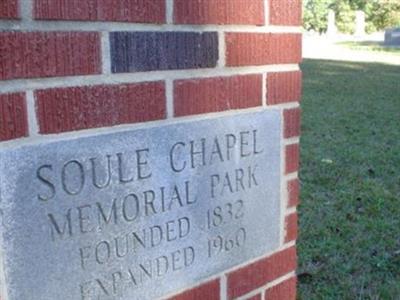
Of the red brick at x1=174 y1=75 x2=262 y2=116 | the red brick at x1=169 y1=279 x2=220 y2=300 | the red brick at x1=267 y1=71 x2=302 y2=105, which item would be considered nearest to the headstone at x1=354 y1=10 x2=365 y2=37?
the red brick at x1=267 y1=71 x2=302 y2=105

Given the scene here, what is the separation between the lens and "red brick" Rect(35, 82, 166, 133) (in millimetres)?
1096

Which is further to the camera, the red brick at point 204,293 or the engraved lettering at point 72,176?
the red brick at point 204,293

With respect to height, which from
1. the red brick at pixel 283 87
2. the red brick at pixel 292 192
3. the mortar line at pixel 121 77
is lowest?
the red brick at pixel 292 192

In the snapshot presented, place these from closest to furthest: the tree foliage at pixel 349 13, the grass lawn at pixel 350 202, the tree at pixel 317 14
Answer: the grass lawn at pixel 350 202
the tree foliage at pixel 349 13
the tree at pixel 317 14

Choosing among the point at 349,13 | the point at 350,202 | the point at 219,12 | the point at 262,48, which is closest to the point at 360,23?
the point at 349,13

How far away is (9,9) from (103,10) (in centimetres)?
19

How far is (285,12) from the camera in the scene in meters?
1.54

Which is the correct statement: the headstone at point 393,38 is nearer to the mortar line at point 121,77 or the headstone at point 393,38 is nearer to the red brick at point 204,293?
the mortar line at point 121,77

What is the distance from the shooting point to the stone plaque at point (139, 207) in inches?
42.8

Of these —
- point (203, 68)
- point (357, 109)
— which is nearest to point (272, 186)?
point (203, 68)

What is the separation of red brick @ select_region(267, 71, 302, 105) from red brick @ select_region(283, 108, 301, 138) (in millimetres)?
31

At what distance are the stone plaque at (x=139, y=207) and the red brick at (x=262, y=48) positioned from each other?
5.3 inches

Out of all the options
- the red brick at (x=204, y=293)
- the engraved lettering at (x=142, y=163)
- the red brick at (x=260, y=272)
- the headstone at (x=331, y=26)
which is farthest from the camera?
the headstone at (x=331, y=26)

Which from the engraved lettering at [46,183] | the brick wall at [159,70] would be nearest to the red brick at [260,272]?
the brick wall at [159,70]
